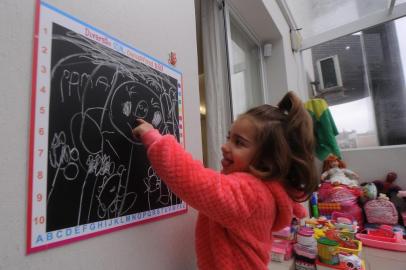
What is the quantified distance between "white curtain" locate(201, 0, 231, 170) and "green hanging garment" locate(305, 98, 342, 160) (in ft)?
2.82

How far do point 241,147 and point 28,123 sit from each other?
47 centimetres

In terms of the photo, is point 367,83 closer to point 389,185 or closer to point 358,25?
point 358,25

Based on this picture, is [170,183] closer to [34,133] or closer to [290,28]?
[34,133]

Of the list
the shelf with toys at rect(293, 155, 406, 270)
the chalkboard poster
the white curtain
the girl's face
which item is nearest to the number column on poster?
the chalkboard poster

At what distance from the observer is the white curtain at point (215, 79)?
1.27 m

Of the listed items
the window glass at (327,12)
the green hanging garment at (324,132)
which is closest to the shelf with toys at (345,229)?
the green hanging garment at (324,132)

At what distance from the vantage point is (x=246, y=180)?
0.55m

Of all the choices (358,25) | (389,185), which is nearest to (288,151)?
(389,185)

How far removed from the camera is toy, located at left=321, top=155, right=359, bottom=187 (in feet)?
6.20

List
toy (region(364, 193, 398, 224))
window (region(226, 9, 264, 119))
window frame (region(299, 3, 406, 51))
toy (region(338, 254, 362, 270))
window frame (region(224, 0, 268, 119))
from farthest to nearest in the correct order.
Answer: window frame (region(299, 3, 406, 51))
toy (region(364, 193, 398, 224))
window (region(226, 9, 264, 119))
window frame (region(224, 0, 268, 119))
toy (region(338, 254, 362, 270))

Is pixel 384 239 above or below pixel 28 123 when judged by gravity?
below

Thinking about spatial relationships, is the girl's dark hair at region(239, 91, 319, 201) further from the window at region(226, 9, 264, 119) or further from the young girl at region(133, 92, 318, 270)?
the window at region(226, 9, 264, 119)

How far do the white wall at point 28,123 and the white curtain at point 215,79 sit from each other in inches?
18.5

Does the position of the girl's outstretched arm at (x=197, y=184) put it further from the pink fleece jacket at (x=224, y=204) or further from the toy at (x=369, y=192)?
the toy at (x=369, y=192)
